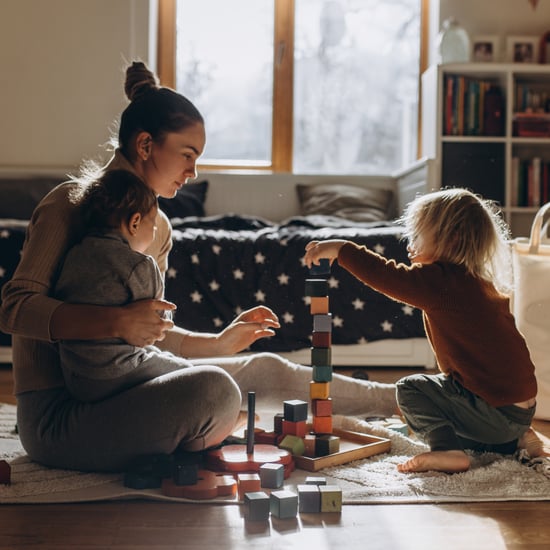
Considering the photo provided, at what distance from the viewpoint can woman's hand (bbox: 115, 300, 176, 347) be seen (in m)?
1.21

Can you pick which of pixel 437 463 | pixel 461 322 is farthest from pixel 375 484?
pixel 461 322

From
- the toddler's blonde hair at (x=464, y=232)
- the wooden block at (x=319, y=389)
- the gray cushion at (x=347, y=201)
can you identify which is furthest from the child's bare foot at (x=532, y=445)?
the gray cushion at (x=347, y=201)

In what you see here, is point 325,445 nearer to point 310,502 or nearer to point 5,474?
point 310,502

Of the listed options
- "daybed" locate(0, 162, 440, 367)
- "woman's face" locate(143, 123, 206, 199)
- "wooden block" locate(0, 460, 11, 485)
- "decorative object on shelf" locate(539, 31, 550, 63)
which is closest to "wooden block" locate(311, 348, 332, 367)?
"woman's face" locate(143, 123, 206, 199)

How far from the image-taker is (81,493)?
124cm

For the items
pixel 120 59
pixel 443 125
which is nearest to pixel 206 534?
pixel 443 125

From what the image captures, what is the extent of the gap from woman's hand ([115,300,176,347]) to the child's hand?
38 cm

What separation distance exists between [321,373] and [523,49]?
108 inches

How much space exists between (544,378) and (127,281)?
116 centimetres

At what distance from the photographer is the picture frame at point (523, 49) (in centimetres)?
364

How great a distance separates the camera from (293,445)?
1468 millimetres

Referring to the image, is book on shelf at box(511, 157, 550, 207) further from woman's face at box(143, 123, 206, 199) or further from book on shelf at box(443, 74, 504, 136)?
woman's face at box(143, 123, 206, 199)

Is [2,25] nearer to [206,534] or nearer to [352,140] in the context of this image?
[352,140]

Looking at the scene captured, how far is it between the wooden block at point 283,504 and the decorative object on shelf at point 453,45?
279 cm
